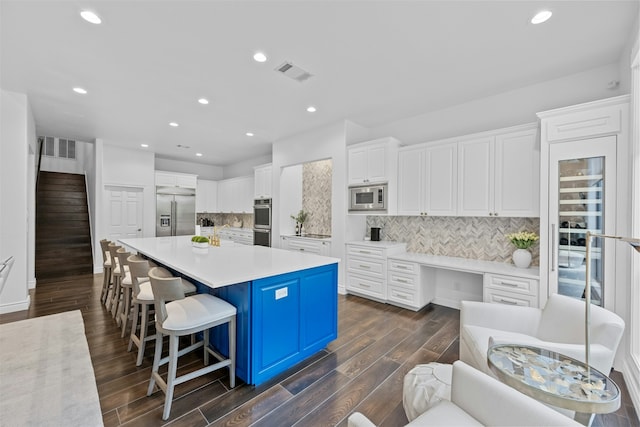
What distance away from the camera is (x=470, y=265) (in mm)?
3451

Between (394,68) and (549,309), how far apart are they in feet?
8.68

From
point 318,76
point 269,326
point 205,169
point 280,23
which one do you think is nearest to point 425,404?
point 269,326

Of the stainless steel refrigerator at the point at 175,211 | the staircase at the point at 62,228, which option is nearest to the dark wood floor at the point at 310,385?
the staircase at the point at 62,228

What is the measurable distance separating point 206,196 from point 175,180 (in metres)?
1.20

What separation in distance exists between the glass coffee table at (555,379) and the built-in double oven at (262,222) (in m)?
5.08

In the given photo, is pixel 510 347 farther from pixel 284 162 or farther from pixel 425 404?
pixel 284 162

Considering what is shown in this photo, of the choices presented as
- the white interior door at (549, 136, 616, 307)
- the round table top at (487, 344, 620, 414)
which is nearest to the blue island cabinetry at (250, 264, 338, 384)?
the round table top at (487, 344, 620, 414)

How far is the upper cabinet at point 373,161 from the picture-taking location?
4266mm

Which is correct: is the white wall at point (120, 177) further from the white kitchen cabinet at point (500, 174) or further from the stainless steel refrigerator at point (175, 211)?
the white kitchen cabinet at point (500, 174)

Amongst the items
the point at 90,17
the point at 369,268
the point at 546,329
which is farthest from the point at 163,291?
the point at 369,268

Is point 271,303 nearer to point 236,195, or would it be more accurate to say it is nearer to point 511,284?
point 511,284

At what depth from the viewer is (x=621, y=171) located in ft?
7.82

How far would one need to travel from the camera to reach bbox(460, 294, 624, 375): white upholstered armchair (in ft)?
5.47

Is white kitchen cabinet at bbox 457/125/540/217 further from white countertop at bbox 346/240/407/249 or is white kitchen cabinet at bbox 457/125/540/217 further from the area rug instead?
the area rug
